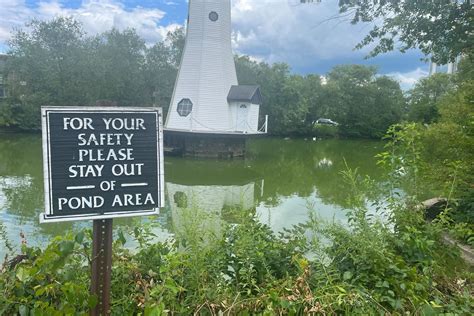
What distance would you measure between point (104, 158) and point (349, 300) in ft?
4.66

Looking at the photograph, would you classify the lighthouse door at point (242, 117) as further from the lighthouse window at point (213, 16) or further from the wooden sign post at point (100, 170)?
the wooden sign post at point (100, 170)

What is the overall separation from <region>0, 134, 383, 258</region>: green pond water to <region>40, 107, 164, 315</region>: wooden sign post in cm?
91

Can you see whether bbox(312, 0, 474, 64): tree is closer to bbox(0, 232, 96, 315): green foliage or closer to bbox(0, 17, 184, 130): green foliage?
bbox(0, 232, 96, 315): green foliage

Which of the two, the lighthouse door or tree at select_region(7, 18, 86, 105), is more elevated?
tree at select_region(7, 18, 86, 105)

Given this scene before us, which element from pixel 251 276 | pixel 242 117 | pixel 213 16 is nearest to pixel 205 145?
pixel 242 117

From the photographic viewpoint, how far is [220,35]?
18.2 metres

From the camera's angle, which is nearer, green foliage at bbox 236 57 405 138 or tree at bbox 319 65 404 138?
green foliage at bbox 236 57 405 138

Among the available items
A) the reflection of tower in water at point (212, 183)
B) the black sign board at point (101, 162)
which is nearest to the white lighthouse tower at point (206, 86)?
the reflection of tower in water at point (212, 183)

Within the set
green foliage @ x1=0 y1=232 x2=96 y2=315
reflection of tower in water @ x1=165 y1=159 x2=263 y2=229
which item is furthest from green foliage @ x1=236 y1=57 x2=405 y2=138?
green foliage @ x1=0 y1=232 x2=96 y2=315

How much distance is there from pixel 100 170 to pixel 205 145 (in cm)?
1629

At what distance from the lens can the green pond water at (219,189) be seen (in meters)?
6.02

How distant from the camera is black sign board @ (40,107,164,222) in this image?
5.49 ft

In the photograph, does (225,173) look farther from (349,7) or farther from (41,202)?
(349,7)

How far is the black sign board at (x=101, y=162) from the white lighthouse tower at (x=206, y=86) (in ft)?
51.8
